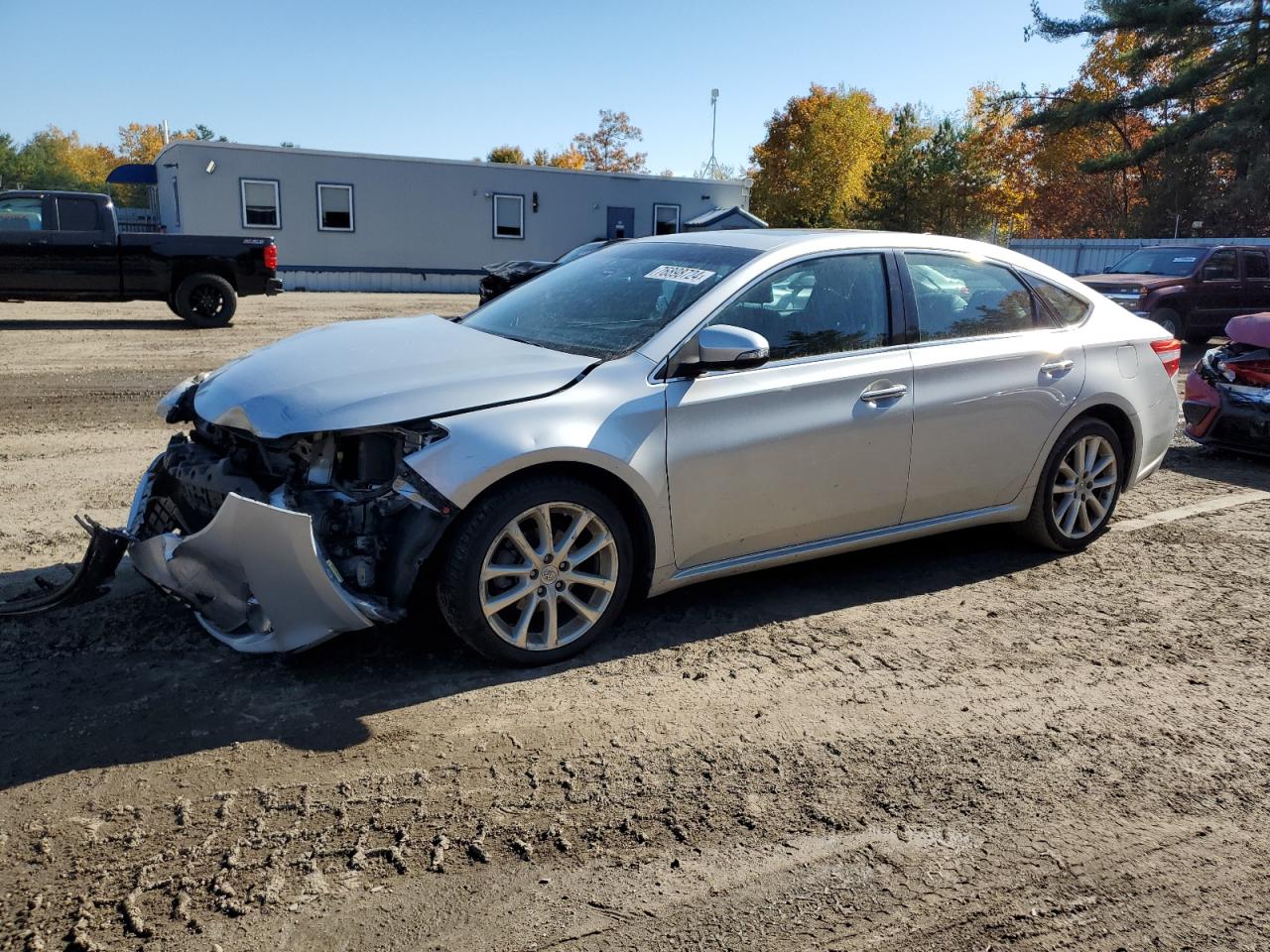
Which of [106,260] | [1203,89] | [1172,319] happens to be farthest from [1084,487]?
[1203,89]

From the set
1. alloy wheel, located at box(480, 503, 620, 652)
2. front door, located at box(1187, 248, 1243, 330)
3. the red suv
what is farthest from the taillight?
front door, located at box(1187, 248, 1243, 330)

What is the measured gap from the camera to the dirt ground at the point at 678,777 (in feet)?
8.42

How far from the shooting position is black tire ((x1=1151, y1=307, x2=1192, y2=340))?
15.9m

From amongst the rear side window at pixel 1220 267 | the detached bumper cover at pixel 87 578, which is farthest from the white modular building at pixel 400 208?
the detached bumper cover at pixel 87 578

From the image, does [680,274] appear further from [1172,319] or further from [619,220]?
[619,220]

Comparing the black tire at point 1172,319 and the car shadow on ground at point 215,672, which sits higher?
the black tire at point 1172,319

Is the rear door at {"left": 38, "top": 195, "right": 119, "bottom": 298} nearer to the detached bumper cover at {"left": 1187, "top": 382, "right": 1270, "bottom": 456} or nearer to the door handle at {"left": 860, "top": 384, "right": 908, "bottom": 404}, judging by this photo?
the door handle at {"left": 860, "top": 384, "right": 908, "bottom": 404}

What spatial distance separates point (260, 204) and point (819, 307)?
27.1 meters

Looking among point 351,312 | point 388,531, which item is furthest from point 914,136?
point 388,531

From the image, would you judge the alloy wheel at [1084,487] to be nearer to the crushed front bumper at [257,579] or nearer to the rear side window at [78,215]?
the crushed front bumper at [257,579]

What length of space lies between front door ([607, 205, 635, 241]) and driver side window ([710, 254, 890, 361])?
28.7 metres

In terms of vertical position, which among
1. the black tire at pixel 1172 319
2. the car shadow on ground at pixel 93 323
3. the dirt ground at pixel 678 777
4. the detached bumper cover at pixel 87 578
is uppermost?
the black tire at pixel 1172 319

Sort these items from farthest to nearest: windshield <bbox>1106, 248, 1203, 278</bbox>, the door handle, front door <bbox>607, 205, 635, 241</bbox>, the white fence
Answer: front door <bbox>607, 205, 635, 241</bbox> < the white fence < windshield <bbox>1106, 248, 1203, 278</bbox> < the door handle

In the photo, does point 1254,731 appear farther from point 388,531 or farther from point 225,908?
point 225,908
